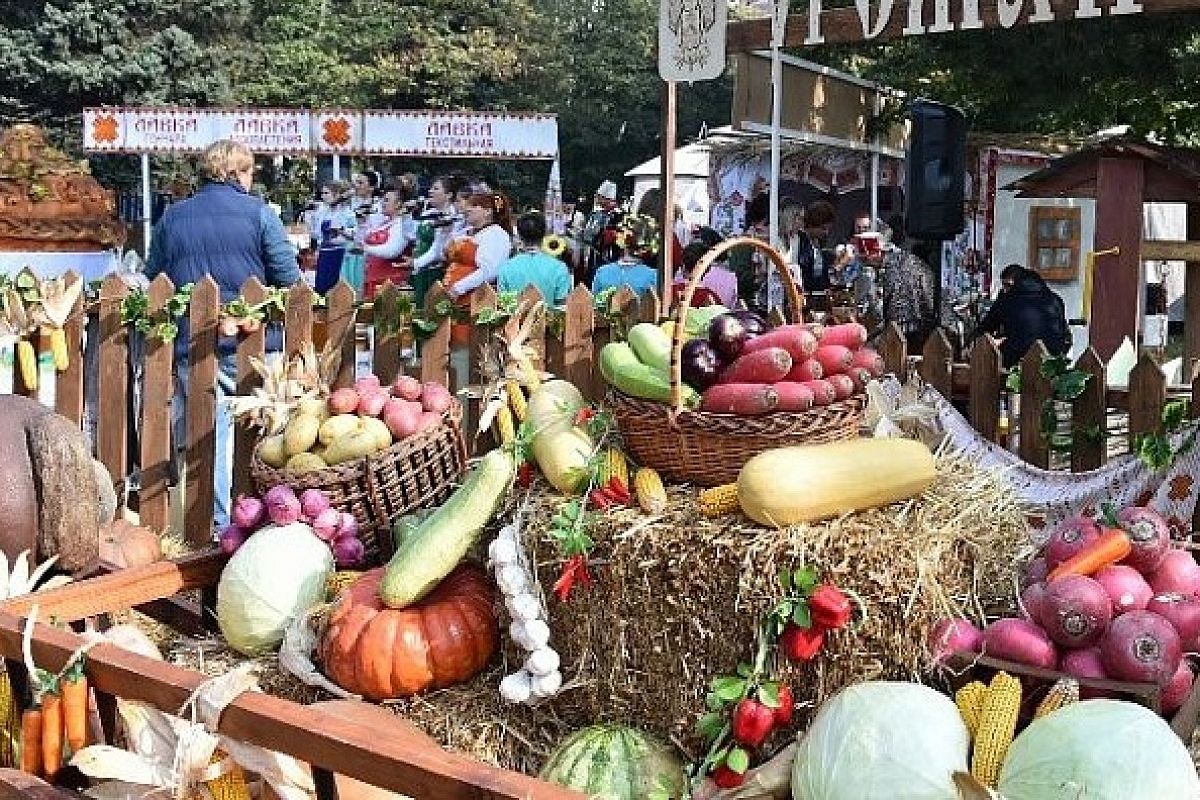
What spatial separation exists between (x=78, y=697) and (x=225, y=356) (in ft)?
11.2

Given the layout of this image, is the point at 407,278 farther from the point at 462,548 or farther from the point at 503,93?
the point at 503,93

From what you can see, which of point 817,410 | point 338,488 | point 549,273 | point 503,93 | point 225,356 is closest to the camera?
point 817,410

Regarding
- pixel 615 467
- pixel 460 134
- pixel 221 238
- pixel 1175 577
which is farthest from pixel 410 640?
pixel 460 134

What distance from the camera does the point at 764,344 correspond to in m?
2.90

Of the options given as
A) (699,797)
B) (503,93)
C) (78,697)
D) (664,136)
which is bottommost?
(699,797)

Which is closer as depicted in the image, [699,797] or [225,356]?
[699,797]

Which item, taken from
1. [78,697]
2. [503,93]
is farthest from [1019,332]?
[503,93]

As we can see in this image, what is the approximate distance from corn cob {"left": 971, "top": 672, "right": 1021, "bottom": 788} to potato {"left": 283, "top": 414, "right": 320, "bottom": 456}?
241 cm

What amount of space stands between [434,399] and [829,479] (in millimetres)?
1926

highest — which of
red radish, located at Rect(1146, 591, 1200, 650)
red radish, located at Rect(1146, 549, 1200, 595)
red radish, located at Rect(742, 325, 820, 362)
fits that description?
red radish, located at Rect(742, 325, 820, 362)

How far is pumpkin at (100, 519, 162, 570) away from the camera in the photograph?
13.8 feet

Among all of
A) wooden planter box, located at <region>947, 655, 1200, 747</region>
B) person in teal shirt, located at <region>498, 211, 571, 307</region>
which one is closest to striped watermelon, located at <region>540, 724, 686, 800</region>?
wooden planter box, located at <region>947, 655, 1200, 747</region>

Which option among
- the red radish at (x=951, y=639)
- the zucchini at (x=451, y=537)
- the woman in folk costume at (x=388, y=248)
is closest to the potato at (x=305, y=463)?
the zucchini at (x=451, y=537)

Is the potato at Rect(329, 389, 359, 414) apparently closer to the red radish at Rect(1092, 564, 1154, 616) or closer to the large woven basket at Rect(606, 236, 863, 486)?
the large woven basket at Rect(606, 236, 863, 486)
